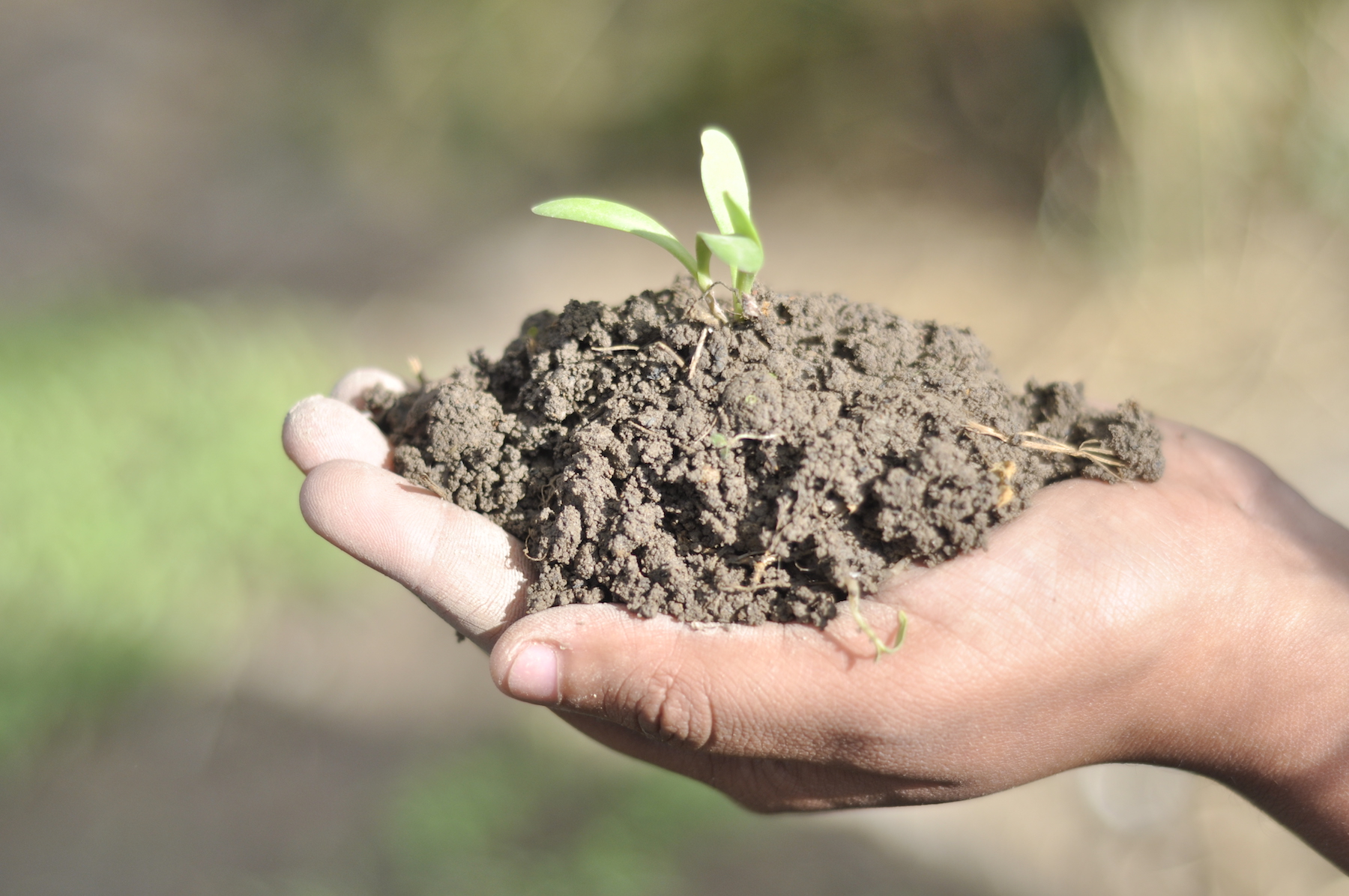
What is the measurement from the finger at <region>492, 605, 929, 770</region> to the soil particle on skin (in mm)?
60

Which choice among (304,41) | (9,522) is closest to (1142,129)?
(9,522)

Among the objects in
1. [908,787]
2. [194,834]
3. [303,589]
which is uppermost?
[908,787]

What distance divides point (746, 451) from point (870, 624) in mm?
380

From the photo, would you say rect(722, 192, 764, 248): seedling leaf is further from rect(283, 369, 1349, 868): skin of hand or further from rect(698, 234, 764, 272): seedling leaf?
rect(283, 369, 1349, 868): skin of hand

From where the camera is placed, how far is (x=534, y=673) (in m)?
1.29

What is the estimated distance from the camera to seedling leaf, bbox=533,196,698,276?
149cm

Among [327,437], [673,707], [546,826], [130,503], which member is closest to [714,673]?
[673,707]

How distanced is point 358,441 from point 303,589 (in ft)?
8.23

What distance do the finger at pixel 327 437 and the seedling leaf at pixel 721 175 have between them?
37.7 inches

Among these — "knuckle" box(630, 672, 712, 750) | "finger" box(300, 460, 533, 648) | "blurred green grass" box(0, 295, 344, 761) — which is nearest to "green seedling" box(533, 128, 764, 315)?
"finger" box(300, 460, 533, 648)

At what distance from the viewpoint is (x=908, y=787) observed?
150 cm

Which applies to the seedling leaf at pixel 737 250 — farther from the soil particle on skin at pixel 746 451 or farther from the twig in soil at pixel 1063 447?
the twig in soil at pixel 1063 447

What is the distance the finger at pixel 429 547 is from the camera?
150 cm

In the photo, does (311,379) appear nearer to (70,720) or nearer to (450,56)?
(70,720)
